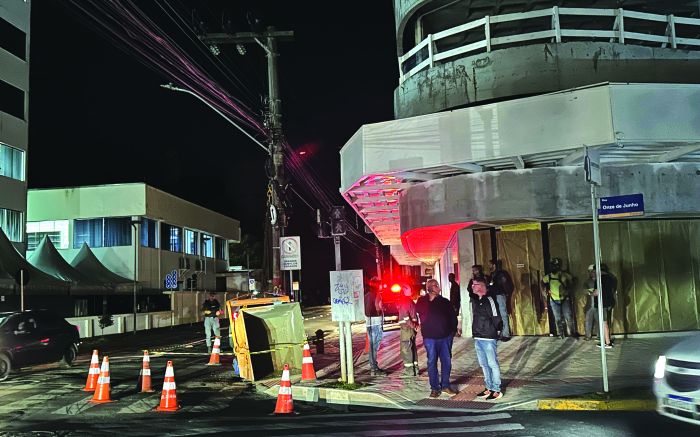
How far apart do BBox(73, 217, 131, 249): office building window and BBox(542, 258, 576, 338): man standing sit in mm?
30251

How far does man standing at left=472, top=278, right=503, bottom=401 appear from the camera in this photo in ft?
29.4

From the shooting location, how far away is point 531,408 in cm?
A: 856

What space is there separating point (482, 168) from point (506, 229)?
1990mm

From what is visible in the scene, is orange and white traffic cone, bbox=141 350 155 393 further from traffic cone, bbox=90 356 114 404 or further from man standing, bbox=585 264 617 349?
man standing, bbox=585 264 617 349

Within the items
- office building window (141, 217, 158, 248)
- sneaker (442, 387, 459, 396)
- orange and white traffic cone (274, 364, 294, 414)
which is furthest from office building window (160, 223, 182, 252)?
sneaker (442, 387, 459, 396)

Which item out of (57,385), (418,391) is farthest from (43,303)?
(418,391)

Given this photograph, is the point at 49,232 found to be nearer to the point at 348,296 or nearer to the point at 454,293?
the point at 454,293

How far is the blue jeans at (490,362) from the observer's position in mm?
9016

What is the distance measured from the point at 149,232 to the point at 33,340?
85.2 feet

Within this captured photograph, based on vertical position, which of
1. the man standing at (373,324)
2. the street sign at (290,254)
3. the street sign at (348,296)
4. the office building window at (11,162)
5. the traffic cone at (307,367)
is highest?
the office building window at (11,162)

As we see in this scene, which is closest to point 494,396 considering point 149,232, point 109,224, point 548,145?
point 548,145

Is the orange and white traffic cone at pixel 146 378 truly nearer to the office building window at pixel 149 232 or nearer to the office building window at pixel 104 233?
the office building window at pixel 104 233

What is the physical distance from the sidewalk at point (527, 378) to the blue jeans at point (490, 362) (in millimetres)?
258

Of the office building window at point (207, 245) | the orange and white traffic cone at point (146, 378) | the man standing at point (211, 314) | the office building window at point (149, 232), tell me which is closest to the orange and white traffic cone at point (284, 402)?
the orange and white traffic cone at point (146, 378)
